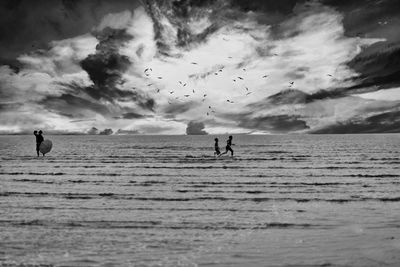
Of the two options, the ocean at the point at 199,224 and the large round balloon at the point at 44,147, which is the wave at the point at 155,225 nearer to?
the ocean at the point at 199,224

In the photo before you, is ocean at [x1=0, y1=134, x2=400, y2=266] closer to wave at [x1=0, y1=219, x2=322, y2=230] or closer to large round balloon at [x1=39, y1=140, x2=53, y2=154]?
wave at [x1=0, y1=219, x2=322, y2=230]

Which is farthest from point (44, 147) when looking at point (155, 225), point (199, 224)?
point (199, 224)

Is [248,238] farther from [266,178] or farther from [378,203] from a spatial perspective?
[266,178]

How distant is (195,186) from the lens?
22.8m

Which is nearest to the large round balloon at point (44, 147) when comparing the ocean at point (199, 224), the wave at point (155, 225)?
the ocean at point (199, 224)

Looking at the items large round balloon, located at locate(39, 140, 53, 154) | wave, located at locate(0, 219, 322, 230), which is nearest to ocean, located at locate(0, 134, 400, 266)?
wave, located at locate(0, 219, 322, 230)

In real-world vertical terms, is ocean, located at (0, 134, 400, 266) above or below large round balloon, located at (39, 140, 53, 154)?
below

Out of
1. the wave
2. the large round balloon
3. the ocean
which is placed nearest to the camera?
the ocean

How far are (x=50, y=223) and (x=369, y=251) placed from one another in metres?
9.13

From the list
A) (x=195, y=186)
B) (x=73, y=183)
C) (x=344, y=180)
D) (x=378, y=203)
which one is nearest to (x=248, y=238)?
(x=378, y=203)

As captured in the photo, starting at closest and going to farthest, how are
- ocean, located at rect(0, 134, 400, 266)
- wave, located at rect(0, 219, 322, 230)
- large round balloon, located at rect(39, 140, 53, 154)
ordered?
ocean, located at rect(0, 134, 400, 266) → wave, located at rect(0, 219, 322, 230) → large round balloon, located at rect(39, 140, 53, 154)

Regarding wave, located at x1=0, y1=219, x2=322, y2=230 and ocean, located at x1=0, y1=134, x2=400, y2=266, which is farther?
wave, located at x1=0, y1=219, x2=322, y2=230

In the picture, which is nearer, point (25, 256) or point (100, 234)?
point (25, 256)

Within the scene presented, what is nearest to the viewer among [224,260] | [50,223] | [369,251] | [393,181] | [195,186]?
[224,260]
